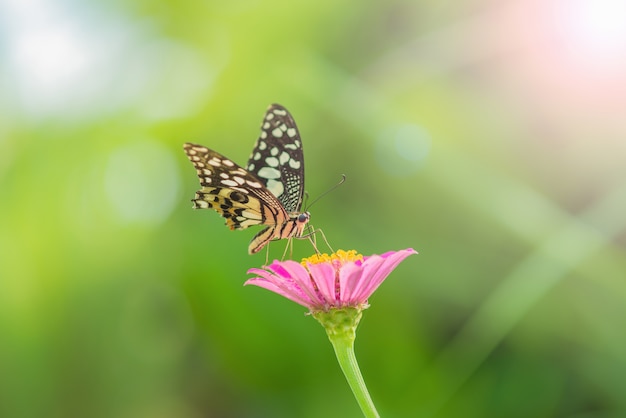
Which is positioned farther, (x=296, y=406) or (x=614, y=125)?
(x=614, y=125)

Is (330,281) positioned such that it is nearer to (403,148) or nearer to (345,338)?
(345,338)

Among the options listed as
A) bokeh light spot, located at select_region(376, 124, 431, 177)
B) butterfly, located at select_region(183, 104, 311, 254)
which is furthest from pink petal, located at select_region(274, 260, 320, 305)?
bokeh light spot, located at select_region(376, 124, 431, 177)

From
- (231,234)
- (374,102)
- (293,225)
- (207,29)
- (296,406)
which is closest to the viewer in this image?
(293,225)

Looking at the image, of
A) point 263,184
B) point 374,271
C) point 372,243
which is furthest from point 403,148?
point 374,271

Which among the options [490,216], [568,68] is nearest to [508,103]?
[568,68]

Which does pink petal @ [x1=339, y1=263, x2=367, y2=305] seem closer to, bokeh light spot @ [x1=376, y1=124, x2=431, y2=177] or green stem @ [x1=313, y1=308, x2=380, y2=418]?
green stem @ [x1=313, y1=308, x2=380, y2=418]

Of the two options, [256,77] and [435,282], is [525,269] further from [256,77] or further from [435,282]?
[256,77]

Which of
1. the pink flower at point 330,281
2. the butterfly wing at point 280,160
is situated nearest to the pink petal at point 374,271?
the pink flower at point 330,281
